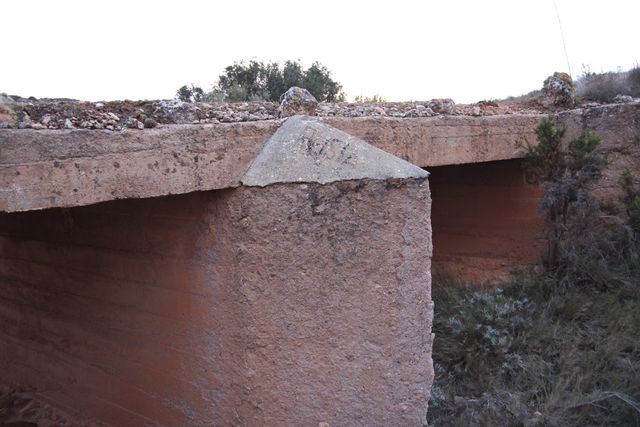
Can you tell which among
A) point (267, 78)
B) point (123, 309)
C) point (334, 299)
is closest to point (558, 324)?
point (334, 299)

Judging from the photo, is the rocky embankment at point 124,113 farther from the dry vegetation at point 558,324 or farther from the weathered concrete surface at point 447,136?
the dry vegetation at point 558,324

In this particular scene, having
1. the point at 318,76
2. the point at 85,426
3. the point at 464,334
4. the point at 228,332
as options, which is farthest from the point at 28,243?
the point at 318,76

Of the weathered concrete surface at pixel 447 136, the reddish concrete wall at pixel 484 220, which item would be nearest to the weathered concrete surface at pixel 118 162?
the weathered concrete surface at pixel 447 136

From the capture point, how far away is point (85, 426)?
332 centimetres

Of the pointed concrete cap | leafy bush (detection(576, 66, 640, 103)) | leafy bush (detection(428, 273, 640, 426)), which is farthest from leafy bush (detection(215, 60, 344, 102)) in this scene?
the pointed concrete cap

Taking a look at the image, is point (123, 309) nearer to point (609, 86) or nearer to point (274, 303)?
point (274, 303)

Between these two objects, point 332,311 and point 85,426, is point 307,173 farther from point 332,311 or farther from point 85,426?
point 85,426

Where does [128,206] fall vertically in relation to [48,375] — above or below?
above

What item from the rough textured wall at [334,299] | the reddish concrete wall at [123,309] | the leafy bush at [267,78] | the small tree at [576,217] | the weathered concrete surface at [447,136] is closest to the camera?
the rough textured wall at [334,299]

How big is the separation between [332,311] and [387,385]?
431 millimetres

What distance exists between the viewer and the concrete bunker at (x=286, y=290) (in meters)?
2.39

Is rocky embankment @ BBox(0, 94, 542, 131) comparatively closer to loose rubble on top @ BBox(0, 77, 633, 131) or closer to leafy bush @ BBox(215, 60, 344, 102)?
loose rubble on top @ BBox(0, 77, 633, 131)

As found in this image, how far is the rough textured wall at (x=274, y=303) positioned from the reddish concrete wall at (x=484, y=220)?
278 cm

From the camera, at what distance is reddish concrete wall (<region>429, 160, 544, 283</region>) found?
16.8 feet
